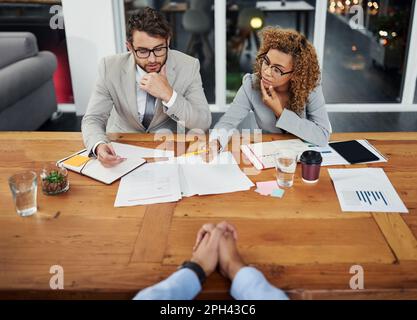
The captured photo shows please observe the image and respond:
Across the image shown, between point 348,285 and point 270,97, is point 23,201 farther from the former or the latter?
point 270,97

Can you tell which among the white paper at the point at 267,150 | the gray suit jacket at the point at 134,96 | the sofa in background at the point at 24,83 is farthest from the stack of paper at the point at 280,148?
the sofa in background at the point at 24,83

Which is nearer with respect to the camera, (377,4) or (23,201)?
(23,201)

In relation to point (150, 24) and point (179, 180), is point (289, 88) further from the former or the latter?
point (179, 180)

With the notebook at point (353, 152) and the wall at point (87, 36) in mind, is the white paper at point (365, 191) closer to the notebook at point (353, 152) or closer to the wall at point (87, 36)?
the notebook at point (353, 152)

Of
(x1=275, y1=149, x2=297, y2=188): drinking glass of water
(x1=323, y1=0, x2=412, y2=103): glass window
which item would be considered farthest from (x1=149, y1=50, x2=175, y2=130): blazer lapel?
(x1=323, y1=0, x2=412, y2=103): glass window

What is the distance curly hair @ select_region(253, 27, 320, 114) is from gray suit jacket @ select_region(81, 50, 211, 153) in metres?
0.39

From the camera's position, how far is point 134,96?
2.11 metres

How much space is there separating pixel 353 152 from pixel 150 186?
0.80 m

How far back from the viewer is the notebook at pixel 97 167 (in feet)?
5.24

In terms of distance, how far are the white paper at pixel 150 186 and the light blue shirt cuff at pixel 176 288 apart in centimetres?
40

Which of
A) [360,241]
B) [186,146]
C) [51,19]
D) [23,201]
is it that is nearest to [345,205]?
[360,241]

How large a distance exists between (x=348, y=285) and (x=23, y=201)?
3.15 ft

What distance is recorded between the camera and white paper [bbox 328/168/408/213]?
1.40 meters
